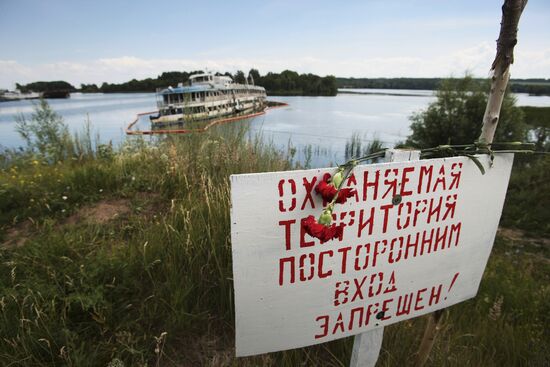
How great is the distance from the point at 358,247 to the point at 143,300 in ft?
4.82

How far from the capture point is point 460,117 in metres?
20.3

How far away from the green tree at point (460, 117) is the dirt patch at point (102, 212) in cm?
2008

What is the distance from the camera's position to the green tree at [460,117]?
19500 millimetres

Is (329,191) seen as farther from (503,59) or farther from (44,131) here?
(44,131)

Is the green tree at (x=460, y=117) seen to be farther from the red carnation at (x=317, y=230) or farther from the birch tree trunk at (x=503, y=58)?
the red carnation at (x=317, y=230)

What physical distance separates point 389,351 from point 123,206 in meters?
3.01

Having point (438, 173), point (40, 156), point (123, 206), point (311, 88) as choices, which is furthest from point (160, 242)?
point (311, 88)

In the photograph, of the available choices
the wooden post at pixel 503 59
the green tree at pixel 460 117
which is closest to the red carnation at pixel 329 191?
the wooden post at pixel 503 59

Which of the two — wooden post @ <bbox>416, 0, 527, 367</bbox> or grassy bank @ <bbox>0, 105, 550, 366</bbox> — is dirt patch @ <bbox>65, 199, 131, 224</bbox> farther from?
wooden post @ <bbox>416, 0, 527, 367</bbox>

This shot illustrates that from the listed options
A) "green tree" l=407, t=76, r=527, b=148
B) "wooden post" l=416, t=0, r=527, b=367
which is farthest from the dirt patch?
"green tree" l=407, t=76, r=527, b=148

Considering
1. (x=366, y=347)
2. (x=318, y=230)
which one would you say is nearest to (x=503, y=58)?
(x=318, y=230)

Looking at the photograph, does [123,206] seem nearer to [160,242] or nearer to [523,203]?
[160,242]

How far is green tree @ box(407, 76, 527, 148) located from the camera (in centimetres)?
1950

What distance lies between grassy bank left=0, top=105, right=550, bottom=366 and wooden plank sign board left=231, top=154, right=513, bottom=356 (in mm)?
587
